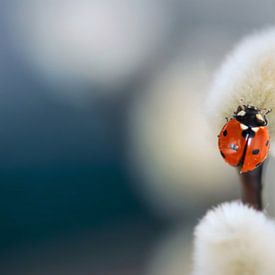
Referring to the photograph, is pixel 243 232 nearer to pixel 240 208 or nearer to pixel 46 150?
Result: pixel 240 208

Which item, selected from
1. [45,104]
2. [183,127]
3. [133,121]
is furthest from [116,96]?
[183,127]

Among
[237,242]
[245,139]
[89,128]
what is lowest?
[237,242]

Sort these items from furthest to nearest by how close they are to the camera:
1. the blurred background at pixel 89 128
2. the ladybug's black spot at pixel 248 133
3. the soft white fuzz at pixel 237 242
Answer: the blurred background at pixel 89 128 → the ladybug's black spot at pixel 248 133 → the soft white fuzz at pixel 237 242

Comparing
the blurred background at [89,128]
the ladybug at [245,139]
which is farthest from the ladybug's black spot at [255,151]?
the blurred background at [89,128]

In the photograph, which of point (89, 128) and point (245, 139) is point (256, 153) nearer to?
point (245, 139)

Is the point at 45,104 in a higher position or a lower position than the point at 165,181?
higher

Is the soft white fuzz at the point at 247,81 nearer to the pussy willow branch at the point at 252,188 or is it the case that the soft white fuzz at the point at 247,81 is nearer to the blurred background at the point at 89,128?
the pussy willow branch at the point at 252,188

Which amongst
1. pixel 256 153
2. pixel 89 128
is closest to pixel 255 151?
pixel 256 153
